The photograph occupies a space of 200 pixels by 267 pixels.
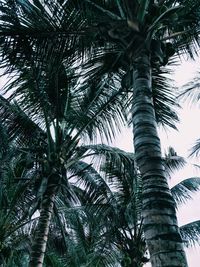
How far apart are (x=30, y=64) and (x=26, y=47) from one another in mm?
439

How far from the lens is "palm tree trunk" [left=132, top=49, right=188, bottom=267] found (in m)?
2.33

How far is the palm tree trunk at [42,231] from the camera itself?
472cm

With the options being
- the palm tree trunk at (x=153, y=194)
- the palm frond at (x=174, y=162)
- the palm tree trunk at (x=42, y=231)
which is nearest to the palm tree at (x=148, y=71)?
the palm tree trunk at (x=153, y=194)

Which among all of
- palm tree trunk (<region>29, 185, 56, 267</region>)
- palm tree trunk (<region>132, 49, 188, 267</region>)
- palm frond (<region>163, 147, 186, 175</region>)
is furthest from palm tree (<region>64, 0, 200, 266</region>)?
palm frond (<region>163, 147, 186, 175</region>)

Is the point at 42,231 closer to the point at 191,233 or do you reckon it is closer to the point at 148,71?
the point at 148,71

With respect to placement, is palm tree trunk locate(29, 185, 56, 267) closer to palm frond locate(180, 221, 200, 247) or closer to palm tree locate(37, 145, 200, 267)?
palm tree locate(37, 145, 200, 267)

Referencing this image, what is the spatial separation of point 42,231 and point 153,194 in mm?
2938

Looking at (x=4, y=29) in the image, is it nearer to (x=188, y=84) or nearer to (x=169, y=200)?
(x=169, y=200)

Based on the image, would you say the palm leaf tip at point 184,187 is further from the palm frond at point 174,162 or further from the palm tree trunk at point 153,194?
the palm tree trunk at point 153,194

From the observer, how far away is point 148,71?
370 cm

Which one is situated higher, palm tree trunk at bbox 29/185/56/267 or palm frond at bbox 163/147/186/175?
palm frond at bbox 163/147/186/175

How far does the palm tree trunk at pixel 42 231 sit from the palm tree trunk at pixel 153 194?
8.74 feet

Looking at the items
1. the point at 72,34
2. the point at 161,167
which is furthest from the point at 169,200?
the point at 72,34

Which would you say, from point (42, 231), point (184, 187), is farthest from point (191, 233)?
point (42, 231)
